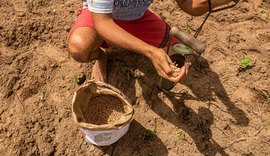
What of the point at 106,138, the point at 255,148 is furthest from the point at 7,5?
the point at 255,148

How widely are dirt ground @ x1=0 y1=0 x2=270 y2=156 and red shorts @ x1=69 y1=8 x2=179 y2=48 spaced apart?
0.26 meters

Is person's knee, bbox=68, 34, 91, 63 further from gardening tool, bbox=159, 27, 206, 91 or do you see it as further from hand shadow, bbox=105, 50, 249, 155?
gardening tool, bbox=159, 27, 206, 91

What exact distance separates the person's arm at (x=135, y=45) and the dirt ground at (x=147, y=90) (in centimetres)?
69

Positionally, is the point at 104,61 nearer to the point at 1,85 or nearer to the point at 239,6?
the point at 1,85

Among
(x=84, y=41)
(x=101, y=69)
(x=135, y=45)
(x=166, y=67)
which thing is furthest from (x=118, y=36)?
(x=101, y=69)

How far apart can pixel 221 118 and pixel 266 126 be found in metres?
0.30

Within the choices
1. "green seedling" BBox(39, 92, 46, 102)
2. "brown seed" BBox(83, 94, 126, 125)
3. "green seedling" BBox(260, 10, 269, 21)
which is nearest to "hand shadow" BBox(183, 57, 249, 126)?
"brown seed" BBox(83, 94, 126, 125)

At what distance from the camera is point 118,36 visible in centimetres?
184

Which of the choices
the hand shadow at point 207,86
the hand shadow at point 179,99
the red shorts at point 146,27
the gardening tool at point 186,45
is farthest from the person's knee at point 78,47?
the hand shadow at point 207,86

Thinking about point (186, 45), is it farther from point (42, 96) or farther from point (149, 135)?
point (42, 96)

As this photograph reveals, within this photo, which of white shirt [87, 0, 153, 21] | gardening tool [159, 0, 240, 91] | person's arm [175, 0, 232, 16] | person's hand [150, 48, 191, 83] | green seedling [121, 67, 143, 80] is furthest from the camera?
green seedling [121, 67, 143, 80]

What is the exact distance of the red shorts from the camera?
2.34 metres

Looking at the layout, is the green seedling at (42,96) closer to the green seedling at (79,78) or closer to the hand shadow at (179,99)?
the green seedling at (79,78)

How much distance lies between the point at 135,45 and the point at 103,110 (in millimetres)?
618
